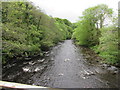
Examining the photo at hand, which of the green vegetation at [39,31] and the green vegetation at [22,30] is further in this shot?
the green vegetation at [39,31]

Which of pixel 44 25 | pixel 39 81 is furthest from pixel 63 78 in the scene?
pixel 44 25

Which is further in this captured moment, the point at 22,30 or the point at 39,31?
the point at 39,31

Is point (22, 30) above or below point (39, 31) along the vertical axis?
below

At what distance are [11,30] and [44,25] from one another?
1090cm

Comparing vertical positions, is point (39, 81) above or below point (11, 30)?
below

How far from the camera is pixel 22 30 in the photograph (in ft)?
26.1

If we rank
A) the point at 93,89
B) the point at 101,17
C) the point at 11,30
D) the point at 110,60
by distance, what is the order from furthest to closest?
1. the point at 101,17
2. the point at 110,60
3. the point at 11,30
4. the point at 93,89

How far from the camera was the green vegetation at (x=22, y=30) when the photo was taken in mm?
6438

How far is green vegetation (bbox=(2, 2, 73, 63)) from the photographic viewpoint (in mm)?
6438

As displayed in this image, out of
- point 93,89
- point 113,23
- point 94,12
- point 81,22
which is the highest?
point 94,12

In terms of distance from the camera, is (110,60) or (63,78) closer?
(63,78)

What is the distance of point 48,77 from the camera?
6.50 metres

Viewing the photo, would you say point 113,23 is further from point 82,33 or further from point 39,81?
point 82,33

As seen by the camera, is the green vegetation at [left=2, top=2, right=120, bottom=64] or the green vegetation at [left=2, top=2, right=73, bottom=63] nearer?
the green vegetation at [left=2, top=2, right=73, bottom=63]
